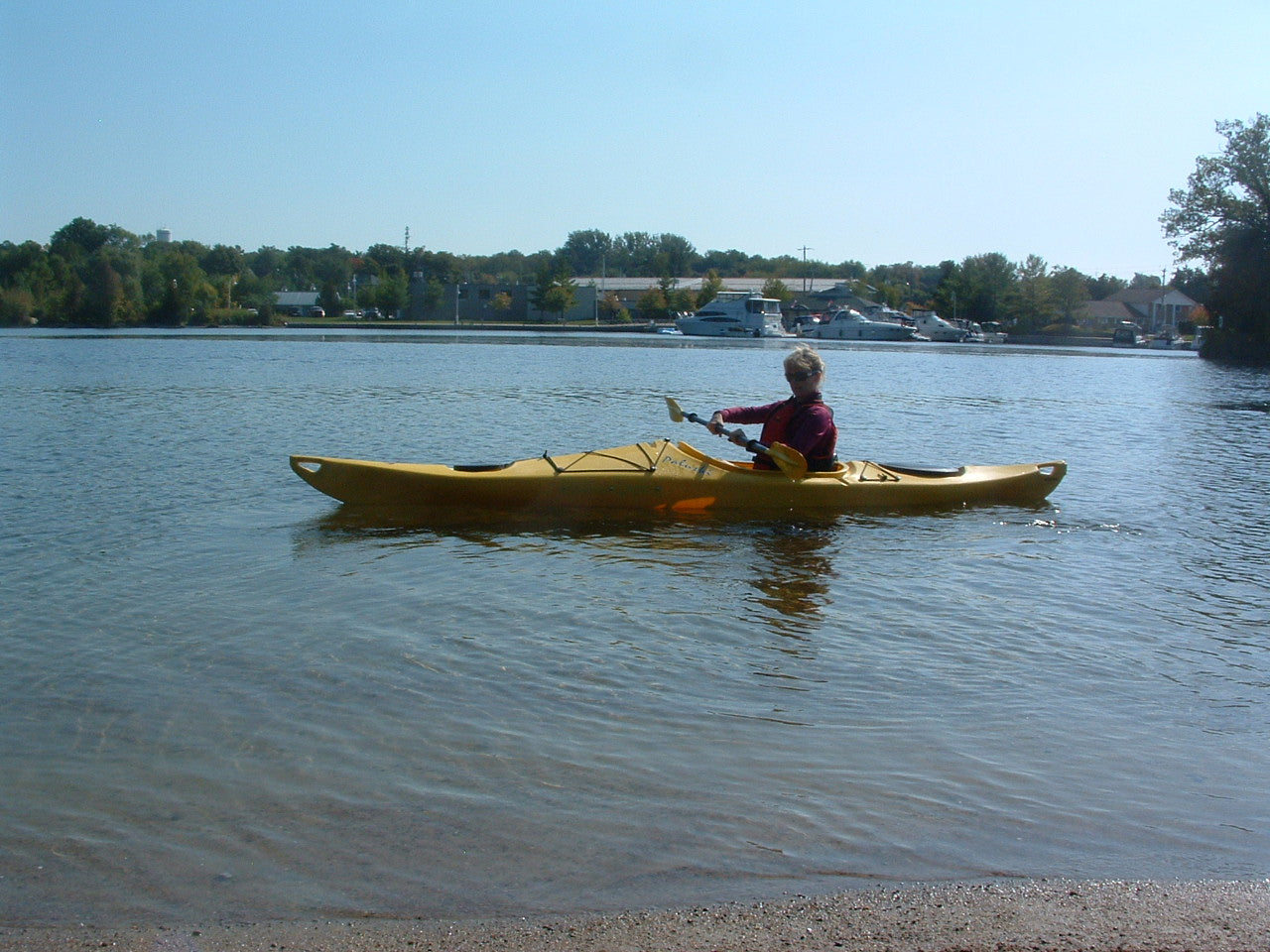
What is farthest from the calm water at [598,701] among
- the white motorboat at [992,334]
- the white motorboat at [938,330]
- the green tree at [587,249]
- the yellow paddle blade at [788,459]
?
the green tree at [587,249]

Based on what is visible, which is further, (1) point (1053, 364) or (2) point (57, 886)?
(1) point (1053, 364)

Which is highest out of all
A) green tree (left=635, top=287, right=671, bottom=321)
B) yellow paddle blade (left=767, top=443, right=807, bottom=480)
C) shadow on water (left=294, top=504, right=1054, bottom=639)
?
green tree (left=635, top=287, right=671, bottom=321)

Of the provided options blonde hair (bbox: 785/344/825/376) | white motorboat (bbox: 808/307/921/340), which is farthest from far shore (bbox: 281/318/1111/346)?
blonde hair (bbox: 785/344/825/376)

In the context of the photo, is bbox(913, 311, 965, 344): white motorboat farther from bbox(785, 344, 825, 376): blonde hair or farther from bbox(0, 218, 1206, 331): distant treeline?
bbox(785, 344, 825, 376): blonde hair

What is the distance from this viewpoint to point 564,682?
5.19 m

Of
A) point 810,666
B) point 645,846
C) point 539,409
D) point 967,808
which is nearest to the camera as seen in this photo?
point 645,846

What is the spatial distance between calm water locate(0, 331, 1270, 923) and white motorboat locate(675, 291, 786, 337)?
68.5 meters

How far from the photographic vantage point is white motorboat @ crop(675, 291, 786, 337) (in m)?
79.4

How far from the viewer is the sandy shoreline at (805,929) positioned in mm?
2916

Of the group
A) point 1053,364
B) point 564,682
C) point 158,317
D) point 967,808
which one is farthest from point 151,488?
point 158,317

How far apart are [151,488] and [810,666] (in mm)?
7909

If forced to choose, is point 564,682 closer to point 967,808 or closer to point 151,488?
point 967,808

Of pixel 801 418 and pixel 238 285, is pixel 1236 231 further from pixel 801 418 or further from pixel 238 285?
pixel 238 285

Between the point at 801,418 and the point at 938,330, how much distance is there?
246 ft
